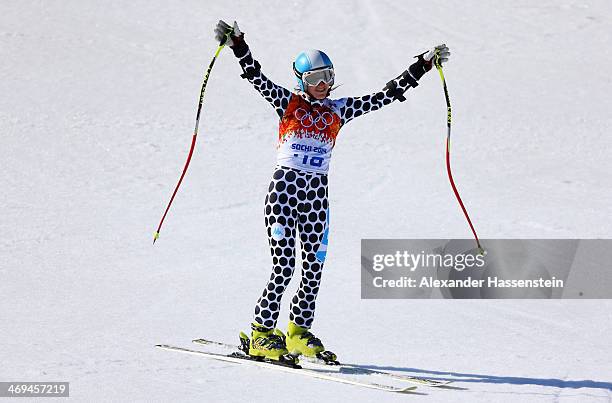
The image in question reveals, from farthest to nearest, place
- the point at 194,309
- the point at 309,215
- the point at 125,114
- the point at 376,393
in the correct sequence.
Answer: the point at 125,114 → the point at 194,309 → the point at 309,215 → the point at 376,393

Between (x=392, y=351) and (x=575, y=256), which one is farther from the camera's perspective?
(x=575, y=256)

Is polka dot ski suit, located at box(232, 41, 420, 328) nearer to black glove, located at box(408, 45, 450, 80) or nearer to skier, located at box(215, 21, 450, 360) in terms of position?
skier, located at box(215, 21, 450, 360)

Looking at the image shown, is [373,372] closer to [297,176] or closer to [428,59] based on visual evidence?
[297,176]

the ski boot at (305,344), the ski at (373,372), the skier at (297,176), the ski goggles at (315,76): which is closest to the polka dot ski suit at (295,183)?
the skier at (297,176)

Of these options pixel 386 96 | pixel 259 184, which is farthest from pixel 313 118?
pixel 259 184

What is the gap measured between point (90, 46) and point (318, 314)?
9814 millimetres

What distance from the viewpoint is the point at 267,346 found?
725 centimetres

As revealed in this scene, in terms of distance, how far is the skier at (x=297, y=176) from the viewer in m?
7.20

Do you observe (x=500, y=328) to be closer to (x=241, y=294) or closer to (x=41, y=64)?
(x=241, y=294)

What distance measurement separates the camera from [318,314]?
28.5 feet

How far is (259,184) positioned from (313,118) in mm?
5537

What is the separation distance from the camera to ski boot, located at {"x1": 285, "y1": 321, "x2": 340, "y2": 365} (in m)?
7.32

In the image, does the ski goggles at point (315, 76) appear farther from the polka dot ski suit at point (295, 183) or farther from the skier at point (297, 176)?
the polka dot ski suit at point (295, 183)

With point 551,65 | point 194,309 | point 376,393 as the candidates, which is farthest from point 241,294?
point 551,65
